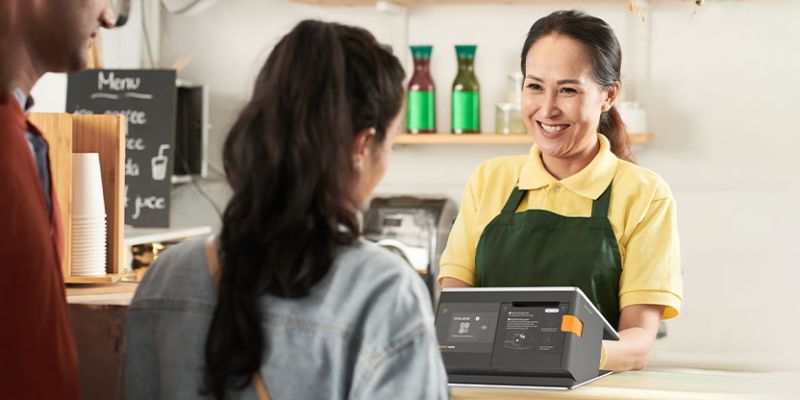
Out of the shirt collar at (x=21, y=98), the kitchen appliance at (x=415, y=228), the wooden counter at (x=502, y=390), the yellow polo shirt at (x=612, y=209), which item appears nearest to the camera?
the shirt collar at (x=21, y=98)

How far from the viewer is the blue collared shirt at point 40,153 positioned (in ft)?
3.59

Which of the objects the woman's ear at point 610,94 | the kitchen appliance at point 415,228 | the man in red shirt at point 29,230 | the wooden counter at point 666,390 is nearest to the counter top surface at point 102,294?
the man in red shirt at point 29,230

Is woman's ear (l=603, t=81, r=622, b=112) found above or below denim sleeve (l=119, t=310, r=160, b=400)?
above

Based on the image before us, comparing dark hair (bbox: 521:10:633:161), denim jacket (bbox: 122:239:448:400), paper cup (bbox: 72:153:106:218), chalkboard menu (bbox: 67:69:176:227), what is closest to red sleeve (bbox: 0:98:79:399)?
denim jacket (bbox: 122:239:448:400)

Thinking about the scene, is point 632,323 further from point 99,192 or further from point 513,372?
point 99,192

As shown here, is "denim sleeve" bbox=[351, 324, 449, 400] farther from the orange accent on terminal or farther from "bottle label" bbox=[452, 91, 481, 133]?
"bottle label" bbox=[452, 91, 481, 133]

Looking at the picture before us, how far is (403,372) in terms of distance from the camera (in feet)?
3.22

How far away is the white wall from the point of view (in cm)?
367

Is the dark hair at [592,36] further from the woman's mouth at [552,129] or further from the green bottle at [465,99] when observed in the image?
the green bottle at [465,99]

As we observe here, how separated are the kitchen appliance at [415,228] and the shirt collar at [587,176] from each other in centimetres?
162

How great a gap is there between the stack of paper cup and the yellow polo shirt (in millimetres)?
679

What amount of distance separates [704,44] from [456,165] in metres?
1.01

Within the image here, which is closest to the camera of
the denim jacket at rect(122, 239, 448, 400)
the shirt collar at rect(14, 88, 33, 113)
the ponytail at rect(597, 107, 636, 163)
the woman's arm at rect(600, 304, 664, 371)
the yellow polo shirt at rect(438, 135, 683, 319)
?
the denim jacket at rect(122, 239, 448, 400)

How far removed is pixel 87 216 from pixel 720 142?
9.01ft
